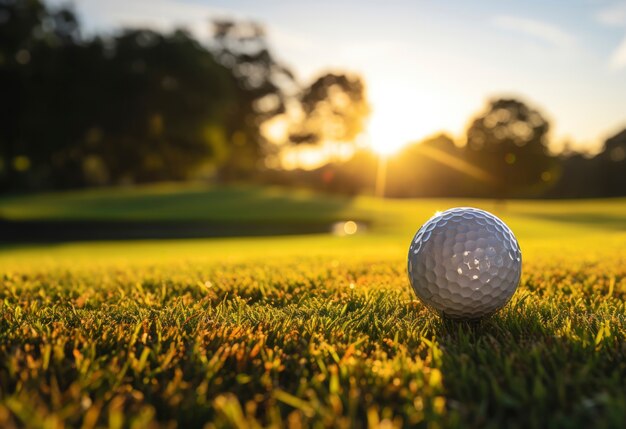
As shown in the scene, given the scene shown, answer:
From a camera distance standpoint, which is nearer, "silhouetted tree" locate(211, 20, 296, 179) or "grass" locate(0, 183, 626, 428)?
"grass" locate(0, 183, 626, 428)

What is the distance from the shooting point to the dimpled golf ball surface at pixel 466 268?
2881mm

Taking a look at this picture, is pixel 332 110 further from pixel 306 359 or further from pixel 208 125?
pixel 306 359

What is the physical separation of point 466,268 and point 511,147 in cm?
3599

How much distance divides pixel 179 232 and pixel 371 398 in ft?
63.6

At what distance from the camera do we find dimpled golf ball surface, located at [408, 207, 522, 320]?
288cm

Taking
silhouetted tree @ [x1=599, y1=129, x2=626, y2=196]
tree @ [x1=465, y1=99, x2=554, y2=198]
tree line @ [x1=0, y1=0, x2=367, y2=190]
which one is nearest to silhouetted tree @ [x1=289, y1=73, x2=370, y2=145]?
tree line @ [x1=0, y1=0, x2=367, y2=190]

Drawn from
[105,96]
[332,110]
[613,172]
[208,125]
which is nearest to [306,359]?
[105,96]

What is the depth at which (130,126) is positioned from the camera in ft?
108

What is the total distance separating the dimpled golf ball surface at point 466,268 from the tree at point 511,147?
113 feet

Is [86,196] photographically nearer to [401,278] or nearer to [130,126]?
[130,126]

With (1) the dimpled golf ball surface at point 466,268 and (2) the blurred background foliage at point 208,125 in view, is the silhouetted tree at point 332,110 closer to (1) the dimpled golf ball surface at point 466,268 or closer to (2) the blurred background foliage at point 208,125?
(2) the blurred background foliage at point 208,125

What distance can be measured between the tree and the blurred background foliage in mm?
101

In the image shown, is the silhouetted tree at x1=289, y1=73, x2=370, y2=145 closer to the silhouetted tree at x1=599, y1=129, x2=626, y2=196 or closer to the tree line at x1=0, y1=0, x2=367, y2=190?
the tree line at x1=0, y1=0, x2=367, y2=190

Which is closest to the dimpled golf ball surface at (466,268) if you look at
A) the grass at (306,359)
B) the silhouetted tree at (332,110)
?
the grass at (306,359)
